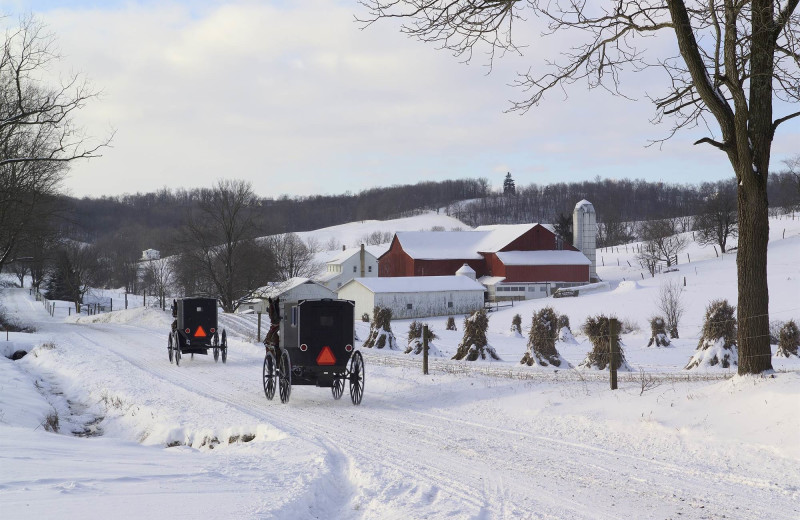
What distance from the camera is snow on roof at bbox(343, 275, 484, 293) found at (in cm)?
5819

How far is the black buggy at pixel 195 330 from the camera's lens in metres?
21.4

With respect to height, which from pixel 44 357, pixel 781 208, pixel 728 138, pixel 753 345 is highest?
pixel 781 208

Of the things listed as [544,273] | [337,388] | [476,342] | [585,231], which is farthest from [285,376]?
[585,231]

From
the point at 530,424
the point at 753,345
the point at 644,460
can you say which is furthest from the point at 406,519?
the point at 753,345

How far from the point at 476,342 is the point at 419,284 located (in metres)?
36.1

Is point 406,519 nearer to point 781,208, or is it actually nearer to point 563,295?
point 563,295

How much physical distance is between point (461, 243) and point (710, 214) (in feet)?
106

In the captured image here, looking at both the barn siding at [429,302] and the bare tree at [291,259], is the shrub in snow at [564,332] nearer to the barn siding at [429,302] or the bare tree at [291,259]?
the barn siding at [429,302]

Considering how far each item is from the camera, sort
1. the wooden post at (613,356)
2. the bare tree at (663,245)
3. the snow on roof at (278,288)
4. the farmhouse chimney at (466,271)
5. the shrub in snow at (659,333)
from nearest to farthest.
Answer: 1. the wooden post at (613,356)
2. the shrub in snow at (659,333)
3. the snow on roof at (278,288)
4. the farmhouse chimney at (466,271)
5. the bare tree at (663,245)

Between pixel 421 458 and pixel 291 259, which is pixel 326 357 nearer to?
pixel 421 458

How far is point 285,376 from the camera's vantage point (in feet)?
43.9

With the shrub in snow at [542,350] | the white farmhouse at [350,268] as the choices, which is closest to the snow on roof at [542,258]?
the white farmhouse at [350,268]

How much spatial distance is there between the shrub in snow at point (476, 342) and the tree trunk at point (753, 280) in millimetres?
13041

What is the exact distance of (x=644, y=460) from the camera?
8.28 m
